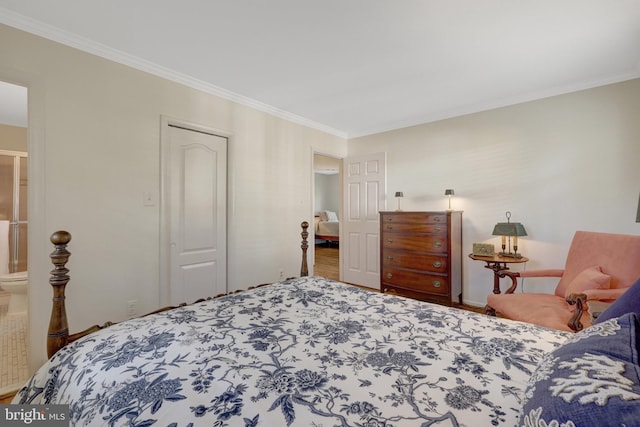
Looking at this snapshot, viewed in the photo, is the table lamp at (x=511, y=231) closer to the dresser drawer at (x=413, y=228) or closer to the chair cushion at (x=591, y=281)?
the dresser drawer at (x=413, y=228)

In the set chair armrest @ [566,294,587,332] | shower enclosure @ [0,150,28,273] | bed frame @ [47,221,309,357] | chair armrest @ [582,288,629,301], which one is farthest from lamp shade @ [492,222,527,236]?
shower enclosure @ [0,150,28,273]

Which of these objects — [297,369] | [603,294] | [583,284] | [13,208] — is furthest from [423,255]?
[13,208]

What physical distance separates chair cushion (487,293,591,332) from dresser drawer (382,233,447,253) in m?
0.98

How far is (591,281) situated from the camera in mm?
1937

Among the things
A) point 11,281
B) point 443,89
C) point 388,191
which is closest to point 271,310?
point 443,89

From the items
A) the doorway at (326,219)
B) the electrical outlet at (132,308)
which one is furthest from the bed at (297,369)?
the doorway at (326,219)

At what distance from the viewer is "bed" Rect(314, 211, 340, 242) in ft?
26.0

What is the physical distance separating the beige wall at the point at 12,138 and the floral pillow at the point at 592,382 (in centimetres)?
621

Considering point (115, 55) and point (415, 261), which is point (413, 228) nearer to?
point (415, 261)

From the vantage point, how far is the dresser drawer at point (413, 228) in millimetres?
3301

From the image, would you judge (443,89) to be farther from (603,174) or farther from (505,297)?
(505,297)

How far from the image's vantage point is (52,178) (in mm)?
2039

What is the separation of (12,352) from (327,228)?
21.0ft

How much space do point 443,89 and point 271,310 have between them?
292 centimetres
